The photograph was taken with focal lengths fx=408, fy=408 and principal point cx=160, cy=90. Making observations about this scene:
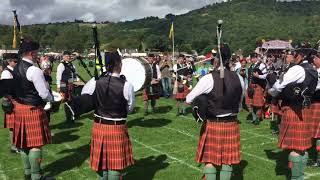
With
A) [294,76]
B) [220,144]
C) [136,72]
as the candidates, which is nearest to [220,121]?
[220,144]

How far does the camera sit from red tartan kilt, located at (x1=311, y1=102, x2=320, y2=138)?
6.37m

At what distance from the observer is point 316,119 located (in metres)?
6.39

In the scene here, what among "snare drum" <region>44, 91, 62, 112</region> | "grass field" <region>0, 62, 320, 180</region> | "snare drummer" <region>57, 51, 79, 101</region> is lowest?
"grass field" <region>0, 62, 320, 180</region>

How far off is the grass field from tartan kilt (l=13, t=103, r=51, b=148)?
0.84 m

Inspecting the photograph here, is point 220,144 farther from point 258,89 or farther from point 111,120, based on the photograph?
point 258,89

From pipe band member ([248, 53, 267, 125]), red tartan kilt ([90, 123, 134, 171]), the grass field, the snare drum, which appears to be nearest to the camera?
red tartan kilt ([90, 123, 134, 171])

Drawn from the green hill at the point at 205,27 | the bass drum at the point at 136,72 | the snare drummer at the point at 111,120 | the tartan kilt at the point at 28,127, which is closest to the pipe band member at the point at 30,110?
the tartan kilt at the point at 28,127

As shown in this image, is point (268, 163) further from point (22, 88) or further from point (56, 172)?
point (22, 88)

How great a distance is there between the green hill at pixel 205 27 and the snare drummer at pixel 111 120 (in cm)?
6602

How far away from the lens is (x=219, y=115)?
468 cm

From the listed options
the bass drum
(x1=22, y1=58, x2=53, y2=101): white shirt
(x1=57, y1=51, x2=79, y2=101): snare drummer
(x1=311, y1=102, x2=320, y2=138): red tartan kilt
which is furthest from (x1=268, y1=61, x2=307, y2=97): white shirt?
(x1=57, y1=51, x2=79, y2=101): snare drummer

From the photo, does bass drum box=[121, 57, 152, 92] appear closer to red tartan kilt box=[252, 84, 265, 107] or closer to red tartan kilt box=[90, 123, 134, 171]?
red tartan kilt box=[252, 84, 265, 107]

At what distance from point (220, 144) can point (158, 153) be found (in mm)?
2933

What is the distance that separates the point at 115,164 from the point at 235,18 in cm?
10129
